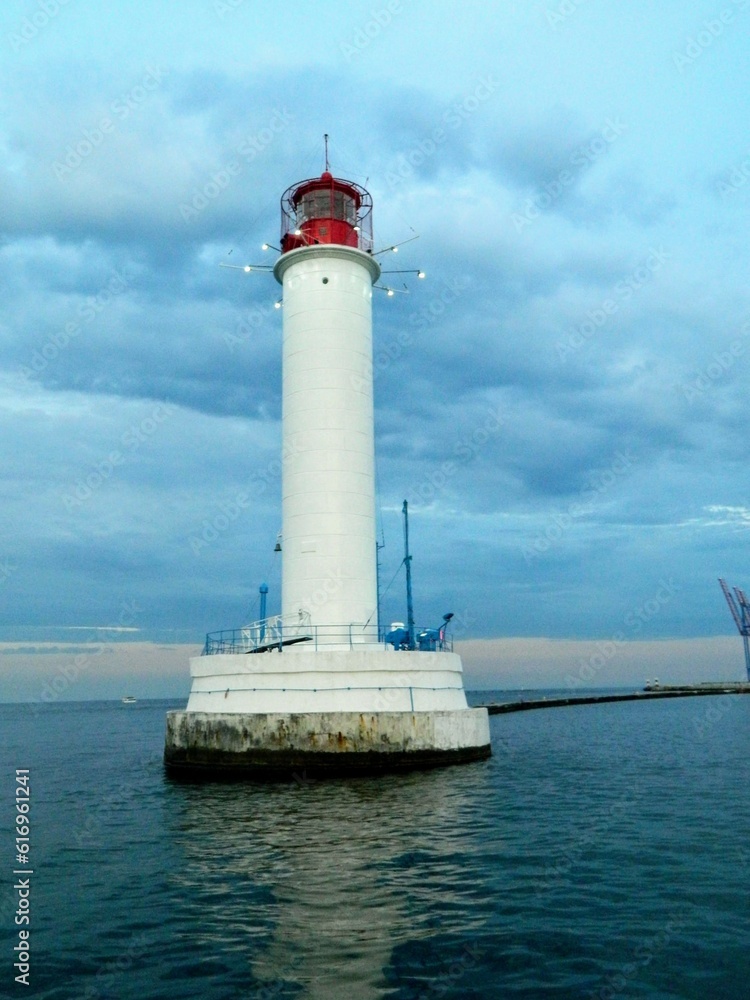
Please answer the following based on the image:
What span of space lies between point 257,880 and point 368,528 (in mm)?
16101

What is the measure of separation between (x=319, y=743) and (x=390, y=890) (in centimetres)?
1093

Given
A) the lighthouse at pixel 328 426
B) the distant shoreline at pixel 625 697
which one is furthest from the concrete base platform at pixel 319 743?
the distant shoreline at pixel 625 697

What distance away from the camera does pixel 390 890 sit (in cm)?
1165

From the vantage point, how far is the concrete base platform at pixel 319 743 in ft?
73.3

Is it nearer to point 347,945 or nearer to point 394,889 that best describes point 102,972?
point 347,945

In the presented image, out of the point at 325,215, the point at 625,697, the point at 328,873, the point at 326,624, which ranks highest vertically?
the point at 325,215

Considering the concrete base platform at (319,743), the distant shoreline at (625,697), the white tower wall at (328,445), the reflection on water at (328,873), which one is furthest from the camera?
the distant shoreline at (625,697)

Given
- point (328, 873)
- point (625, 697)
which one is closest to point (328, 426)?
point (328, 873)

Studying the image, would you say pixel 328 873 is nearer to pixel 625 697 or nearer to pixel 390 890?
pixel 390 890

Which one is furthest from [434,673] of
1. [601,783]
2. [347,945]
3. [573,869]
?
[347,945]

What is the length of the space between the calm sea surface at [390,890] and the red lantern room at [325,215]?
19.2m

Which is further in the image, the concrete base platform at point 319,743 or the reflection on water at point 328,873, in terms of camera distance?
the concrete base platform at point 319,743

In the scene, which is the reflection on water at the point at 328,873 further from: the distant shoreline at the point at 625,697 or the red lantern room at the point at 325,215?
the distant shoreline at the point at 625,697

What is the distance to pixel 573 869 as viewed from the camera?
42.6ft
